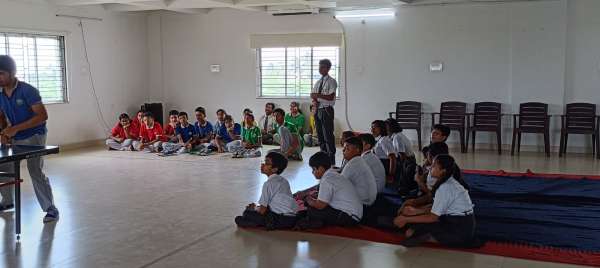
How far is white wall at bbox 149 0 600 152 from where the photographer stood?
9820 millimetres

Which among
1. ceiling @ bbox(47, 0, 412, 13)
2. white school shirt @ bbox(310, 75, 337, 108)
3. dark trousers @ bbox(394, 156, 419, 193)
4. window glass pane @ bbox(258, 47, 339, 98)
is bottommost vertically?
dark trousers @ bbox(394, 156, 419, 193)

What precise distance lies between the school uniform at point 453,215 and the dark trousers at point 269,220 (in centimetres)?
123

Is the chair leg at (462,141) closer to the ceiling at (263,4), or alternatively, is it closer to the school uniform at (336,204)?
the ceiling at (263,4)

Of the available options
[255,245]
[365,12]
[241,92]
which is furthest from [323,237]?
[241,92]

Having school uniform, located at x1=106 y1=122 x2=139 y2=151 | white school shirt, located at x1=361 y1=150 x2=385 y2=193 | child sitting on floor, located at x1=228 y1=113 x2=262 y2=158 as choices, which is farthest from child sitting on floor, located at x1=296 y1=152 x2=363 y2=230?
school uniform, located at x1=106 y1=122 x2=139 y2=151

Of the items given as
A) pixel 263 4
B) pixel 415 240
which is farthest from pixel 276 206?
pixel 263 4

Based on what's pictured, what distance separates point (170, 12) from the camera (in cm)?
1263

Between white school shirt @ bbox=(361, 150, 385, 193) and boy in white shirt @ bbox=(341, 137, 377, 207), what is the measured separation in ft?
1.98

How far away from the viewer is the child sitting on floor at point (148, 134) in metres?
10.7

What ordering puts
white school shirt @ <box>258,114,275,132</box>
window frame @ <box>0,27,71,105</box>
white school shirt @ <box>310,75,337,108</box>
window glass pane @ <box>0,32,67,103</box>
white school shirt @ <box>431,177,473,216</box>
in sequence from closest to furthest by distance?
1. white school shirt @ <box>431,177,473,216</box>
2. white school shirt @ <box>310,75,337,108</box>
3. window glass pane @ <box>0,32,67,103</box>
4. window frame @ <box>0,27,71,105</box>
5. white school shirt @ <box>258,114,275,132</box>

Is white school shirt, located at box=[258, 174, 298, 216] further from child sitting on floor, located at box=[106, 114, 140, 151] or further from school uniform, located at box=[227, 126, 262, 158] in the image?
child sitting on floor, located at box=[106, 114, 140, 151]

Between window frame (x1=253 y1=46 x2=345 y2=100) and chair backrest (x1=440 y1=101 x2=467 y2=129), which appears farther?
window frame (x1=253 y1=46 x2=345 y2=100)

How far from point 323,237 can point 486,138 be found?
6.37 meters

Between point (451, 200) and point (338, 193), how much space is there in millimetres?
1001
